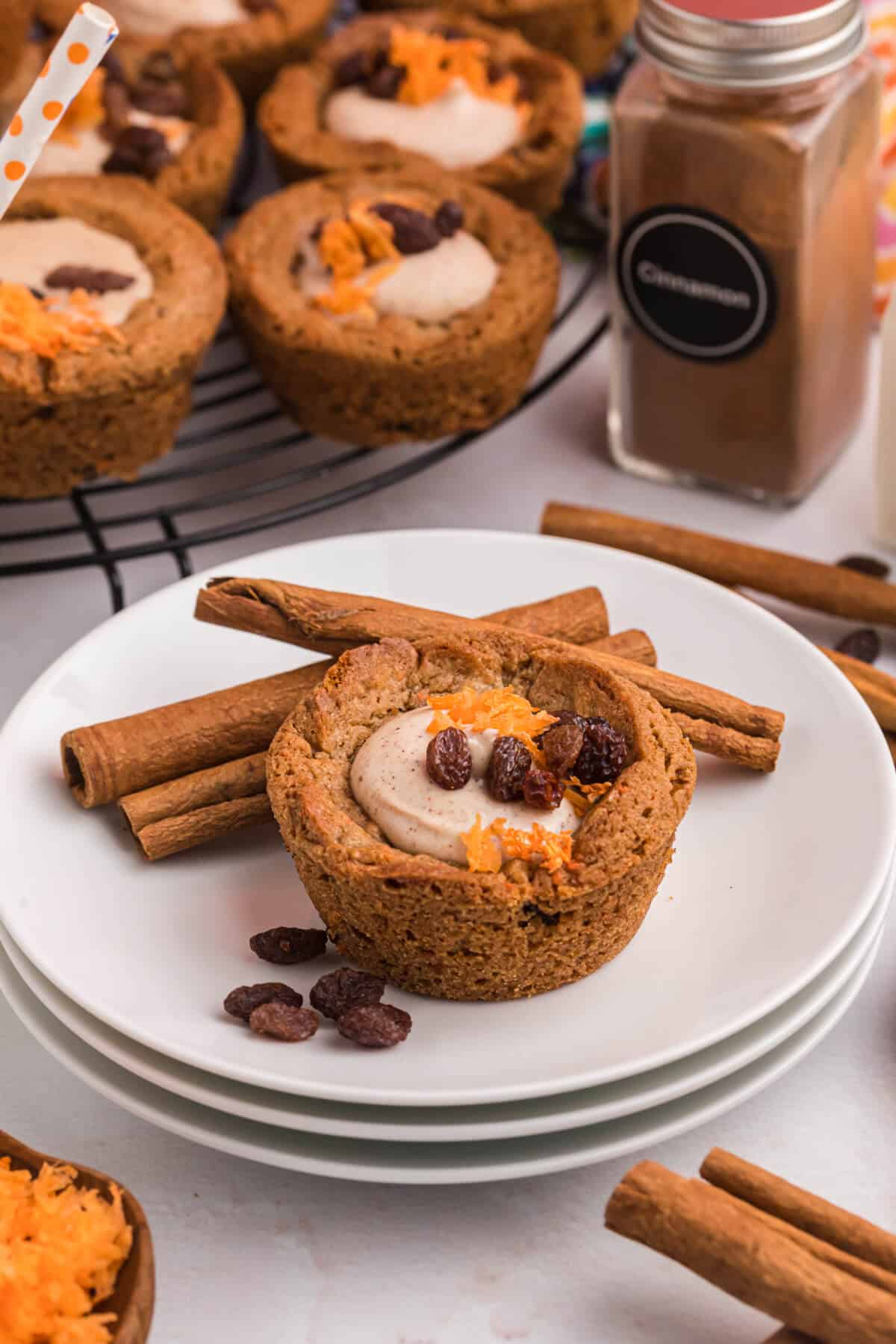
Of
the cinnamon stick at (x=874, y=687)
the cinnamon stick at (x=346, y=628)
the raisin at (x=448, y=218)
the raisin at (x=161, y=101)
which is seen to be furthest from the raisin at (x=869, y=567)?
the raisin at (x=161, y=101)

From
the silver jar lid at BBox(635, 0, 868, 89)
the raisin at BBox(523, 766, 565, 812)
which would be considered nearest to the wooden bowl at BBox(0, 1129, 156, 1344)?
the raisin at BBox(523, 766, 565, 812)

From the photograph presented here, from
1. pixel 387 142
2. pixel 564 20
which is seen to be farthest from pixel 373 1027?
pixel 564 20

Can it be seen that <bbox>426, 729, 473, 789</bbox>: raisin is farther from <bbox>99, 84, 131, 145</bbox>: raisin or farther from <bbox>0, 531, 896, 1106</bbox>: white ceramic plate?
<bbox>99, 84, 131, 145</bbox>: raisin

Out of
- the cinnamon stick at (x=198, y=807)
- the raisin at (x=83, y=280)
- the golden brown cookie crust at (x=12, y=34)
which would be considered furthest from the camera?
the golden brown cookie crust at (x=12, y=34)

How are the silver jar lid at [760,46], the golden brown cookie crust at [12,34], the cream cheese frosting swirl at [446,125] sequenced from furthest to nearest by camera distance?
the cream cheese frosting swirl at [446,125] < the golden brown cookie crust at [12,34] < the silver jar lid at [760,46]

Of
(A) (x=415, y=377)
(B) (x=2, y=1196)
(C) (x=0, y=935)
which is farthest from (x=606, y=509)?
(B) (x=2, y=1196)

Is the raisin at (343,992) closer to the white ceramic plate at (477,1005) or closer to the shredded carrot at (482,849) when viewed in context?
the white ceramic plate at (477,1005)

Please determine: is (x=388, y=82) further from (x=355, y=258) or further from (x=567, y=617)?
(x=567, y=617)
